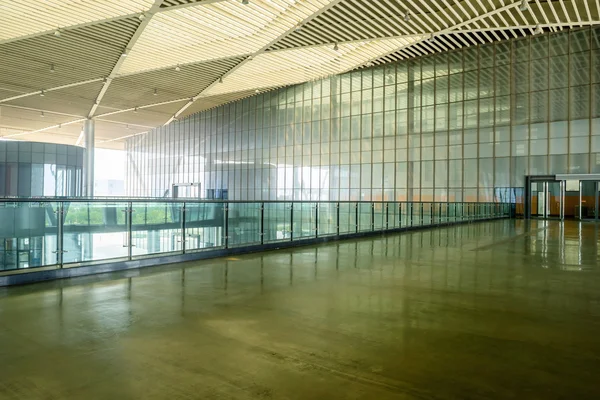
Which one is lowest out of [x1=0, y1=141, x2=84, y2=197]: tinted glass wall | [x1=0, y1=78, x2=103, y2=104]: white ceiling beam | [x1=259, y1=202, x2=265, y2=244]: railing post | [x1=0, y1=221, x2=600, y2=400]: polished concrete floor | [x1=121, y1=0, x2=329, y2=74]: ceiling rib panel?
[x1=0, y1=221, x2=600, y2=400]: polished concrete floor

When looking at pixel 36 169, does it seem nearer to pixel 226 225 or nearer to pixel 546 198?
pixel 226 225

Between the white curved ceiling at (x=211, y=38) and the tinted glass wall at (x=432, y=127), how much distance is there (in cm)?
211

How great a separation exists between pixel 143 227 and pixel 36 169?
2142 cm

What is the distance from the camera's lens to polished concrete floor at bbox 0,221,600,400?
2658 mm

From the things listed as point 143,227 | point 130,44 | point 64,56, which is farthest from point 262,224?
point 64,56

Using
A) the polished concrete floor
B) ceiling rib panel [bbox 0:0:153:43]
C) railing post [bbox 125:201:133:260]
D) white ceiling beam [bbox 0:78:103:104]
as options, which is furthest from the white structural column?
the polished concrete floor

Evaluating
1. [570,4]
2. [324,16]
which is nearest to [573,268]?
[324,16]

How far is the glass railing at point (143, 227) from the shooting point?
6289 millimetres

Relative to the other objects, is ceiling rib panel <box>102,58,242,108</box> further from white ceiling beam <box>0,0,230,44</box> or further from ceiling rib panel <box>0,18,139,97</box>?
white ceiling beam <box>0,0,230,44</box>

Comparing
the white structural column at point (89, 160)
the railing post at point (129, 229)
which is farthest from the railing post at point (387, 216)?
the white structural column at point (89, 160)

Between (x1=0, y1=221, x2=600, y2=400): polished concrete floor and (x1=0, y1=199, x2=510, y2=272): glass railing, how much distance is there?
0.75 meters

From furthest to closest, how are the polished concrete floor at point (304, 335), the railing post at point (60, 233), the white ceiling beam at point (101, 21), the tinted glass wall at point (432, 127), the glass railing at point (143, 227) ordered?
the tinted glass wall at point (432, 127) < the white ceiling beam at point (101, 21) < the railing post at point (60, 233) < the glass railing at point (143, 227) < the polished concrete floor at point (304, 335)

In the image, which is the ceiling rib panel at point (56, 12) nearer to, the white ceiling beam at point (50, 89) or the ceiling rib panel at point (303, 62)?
the white ceiling beam at point (50, 89)

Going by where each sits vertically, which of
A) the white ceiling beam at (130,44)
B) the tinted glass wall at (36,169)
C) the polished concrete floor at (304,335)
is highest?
the white ceiling beam at (130,44)
